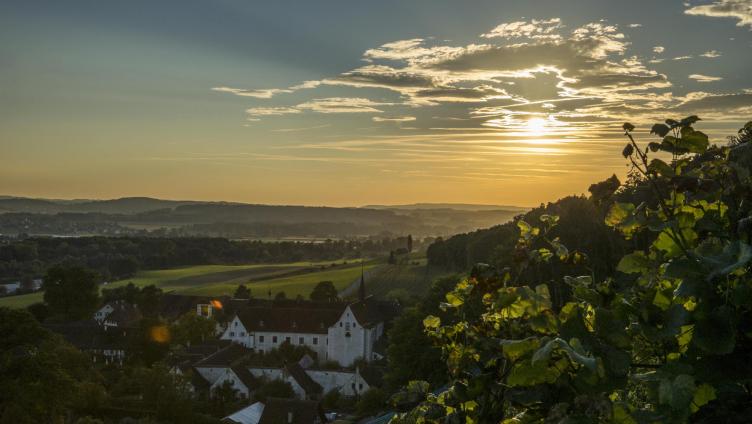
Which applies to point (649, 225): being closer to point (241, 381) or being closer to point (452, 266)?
point (241, 381)

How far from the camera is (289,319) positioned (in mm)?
69188

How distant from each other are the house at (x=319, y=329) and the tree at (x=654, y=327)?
61469 mm

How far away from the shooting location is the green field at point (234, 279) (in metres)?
98.7

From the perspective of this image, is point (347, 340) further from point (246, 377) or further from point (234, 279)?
point (234, 279)

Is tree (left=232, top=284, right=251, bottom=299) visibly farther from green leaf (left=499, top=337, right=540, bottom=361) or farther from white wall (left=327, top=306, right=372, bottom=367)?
green leaf (left=499, top=337, right=540, bottom=361)

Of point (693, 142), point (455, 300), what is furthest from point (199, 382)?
point (693, 142)

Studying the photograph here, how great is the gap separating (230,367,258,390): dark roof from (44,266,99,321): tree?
3859cm

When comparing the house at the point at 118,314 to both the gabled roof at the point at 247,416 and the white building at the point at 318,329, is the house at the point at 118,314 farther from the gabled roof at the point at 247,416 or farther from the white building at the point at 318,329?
the gabled roof at the point at 247,416

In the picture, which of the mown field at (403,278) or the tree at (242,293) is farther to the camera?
the tree at (242,293)

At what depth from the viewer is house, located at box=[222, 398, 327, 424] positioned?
37719mm

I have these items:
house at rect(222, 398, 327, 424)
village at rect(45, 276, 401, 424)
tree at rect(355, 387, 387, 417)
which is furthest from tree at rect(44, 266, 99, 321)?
tree at rect(355, 387, 387, 417)

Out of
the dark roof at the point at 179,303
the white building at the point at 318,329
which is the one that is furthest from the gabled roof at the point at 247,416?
the dark roof at the point at 179,303

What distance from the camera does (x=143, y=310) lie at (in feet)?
284

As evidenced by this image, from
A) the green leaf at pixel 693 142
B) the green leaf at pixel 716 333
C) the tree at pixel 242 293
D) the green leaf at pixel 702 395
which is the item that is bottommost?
the tree at pixel 242 293
